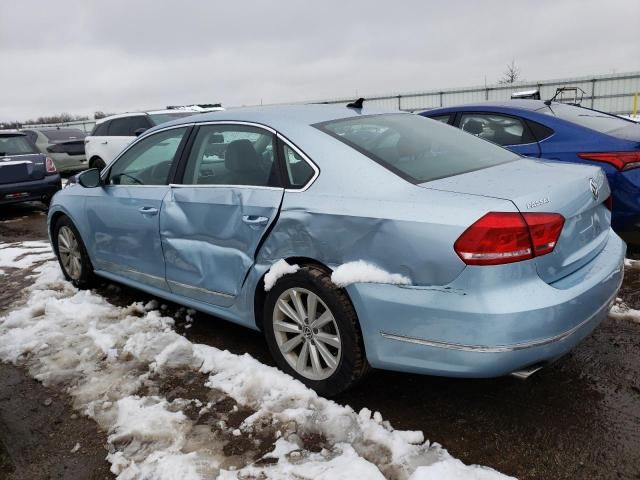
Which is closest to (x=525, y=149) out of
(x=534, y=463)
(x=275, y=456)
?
(x=534, y=463)

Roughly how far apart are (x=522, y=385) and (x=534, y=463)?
27.6 inches

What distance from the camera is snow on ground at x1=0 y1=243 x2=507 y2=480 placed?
2412mm

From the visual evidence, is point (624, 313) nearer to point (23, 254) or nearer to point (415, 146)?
point (415, 146)

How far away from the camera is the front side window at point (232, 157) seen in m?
3.17

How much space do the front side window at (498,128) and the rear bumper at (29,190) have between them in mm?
7437

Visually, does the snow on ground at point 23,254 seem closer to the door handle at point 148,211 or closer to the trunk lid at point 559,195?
the door handle at point 148,211

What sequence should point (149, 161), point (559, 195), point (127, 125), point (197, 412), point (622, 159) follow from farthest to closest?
point (127, 125) < point (622, 159) < point (149, 161) < point (197, 412) < point (559, 195)

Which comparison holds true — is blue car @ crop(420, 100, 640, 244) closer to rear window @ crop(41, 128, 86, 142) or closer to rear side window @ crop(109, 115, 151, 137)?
rear side window @ crop(109, 115, 151, 137)

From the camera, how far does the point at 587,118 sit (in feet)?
17.4

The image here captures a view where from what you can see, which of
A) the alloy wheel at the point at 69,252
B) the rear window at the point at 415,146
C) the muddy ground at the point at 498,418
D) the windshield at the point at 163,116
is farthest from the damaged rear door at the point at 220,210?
the windshield at the point at 163,116

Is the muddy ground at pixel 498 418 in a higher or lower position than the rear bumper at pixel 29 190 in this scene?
lower

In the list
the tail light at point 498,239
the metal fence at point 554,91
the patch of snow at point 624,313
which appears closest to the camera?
the tail light at point 498,239

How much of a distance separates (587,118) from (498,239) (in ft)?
12.2

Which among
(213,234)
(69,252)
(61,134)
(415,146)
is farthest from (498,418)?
(61,134)
